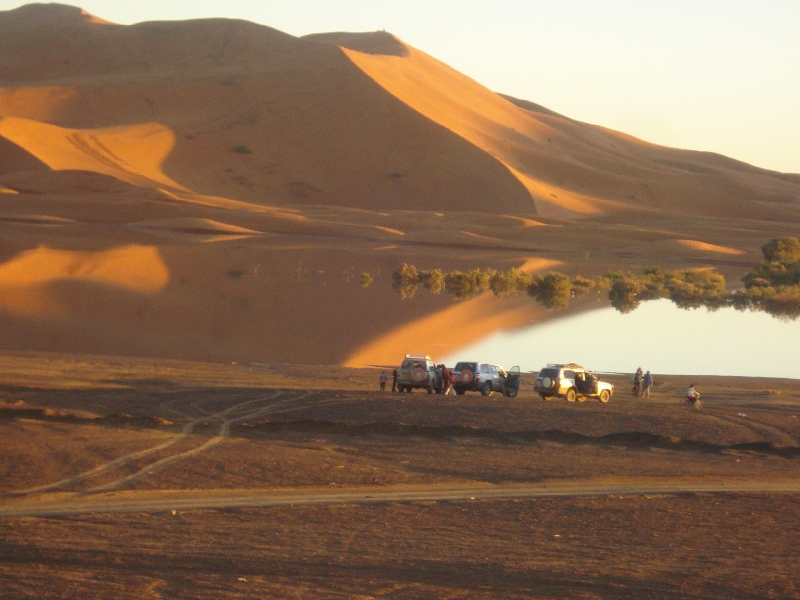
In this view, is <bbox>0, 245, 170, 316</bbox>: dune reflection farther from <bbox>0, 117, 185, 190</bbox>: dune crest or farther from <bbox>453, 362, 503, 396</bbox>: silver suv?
<bbox>0, 117, 185, 190</bbox>: dune crest

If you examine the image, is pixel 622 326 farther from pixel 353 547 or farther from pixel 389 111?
pixel 389 111

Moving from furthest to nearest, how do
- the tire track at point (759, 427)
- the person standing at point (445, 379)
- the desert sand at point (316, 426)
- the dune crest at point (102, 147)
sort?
the dune crest at point (102, 147), the person standing at point (445, 379), the tire track at point (759, 427), the desert sand at point (316, 426)

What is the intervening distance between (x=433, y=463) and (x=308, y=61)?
89.2m

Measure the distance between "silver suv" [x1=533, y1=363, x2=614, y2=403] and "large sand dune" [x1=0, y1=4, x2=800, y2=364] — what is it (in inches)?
218

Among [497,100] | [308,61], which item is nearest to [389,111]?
[308,61]

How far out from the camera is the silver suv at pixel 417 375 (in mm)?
19500

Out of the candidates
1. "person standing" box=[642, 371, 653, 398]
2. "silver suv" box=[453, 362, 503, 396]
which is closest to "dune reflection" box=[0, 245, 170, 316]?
"silver suv" box=[453, 362, 503, 396]

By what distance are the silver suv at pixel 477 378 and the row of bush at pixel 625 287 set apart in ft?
53.0

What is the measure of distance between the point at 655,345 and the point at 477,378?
12.4 meters

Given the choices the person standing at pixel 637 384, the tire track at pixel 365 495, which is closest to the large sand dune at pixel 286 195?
the person standing at pixel 637 384

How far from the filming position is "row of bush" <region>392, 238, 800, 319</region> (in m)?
41.3

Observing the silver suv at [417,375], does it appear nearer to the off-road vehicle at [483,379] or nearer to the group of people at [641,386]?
the off-road vehicle at [483,379]

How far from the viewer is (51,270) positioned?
34.8m

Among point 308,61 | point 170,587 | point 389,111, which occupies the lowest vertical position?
point 170,587
